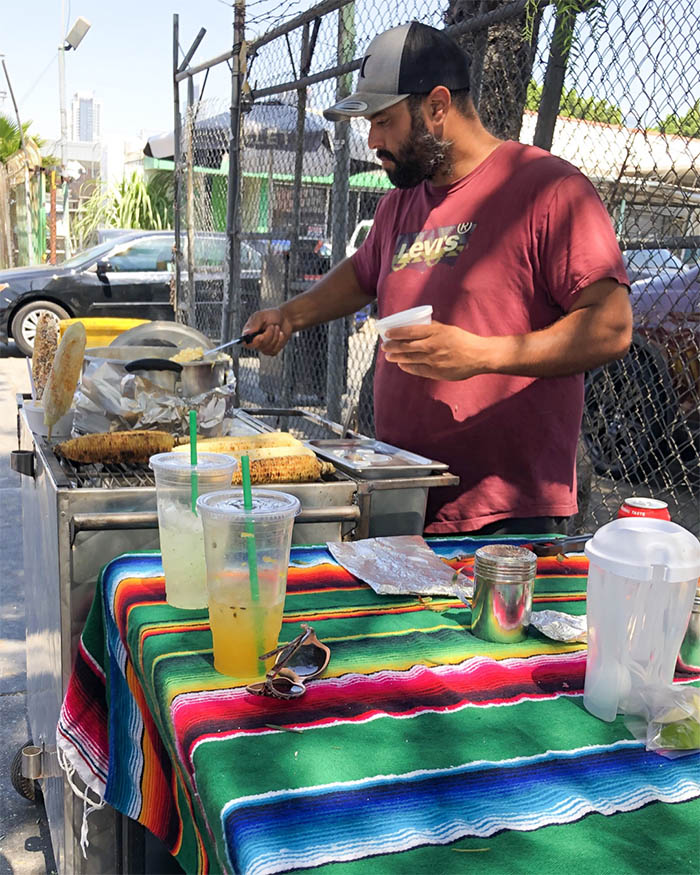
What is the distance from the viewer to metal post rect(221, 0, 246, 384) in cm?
675

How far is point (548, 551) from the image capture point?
1.98m

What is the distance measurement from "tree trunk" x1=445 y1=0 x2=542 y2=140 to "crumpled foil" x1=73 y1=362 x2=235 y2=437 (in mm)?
2393

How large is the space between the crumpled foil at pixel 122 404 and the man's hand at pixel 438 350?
2.35 feet

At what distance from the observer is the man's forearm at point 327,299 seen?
3.23 meters

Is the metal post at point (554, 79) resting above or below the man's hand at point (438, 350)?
above

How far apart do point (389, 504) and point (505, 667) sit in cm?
80

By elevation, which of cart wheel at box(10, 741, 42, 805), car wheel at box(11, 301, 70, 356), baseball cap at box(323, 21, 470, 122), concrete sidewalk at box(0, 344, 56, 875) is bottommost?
concrete sidewalk at box(0, 344, 56, 875)

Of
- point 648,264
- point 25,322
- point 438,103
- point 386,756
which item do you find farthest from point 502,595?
point 25,322

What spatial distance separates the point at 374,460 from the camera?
2330 mm

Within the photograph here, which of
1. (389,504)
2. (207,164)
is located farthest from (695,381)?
(207,164)

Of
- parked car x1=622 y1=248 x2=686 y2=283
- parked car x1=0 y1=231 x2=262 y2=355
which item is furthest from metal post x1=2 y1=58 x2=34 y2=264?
parked car x1=622 y1=248 x2=686 y2=283

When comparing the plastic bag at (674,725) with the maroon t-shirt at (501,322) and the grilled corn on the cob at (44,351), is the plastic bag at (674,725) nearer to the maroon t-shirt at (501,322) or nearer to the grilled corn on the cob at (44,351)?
the maroon t-shirt at (501,322)

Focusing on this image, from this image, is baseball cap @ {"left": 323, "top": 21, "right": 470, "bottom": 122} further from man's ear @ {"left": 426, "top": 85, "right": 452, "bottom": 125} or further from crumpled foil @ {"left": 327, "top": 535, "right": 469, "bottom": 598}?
crumpled foil @ {"left": 327, "top": 535, "right": 469, "bottom": 598}

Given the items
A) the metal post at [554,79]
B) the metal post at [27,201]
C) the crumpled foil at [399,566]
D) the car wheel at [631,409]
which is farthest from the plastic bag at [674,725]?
the metal post at [27,201]
